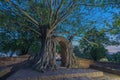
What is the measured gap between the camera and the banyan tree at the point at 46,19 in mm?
8500

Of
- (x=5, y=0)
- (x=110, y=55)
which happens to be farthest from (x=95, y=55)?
(x=5, y=0)

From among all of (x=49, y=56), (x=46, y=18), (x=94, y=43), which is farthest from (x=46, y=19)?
(x=94, y=43)

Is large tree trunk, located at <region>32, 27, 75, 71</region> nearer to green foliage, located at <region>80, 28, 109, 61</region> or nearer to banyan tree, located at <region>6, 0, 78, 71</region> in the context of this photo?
banyan tree, located at <region>6, 0, 78, 71</region>

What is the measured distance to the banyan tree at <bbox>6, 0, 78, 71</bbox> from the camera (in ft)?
27.9

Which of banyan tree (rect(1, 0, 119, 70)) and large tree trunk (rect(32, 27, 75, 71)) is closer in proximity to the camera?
large tree trunk (rect(32, 27, 75, 71))

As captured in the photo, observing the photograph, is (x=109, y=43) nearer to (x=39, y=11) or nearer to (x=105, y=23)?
(x=105, y=23)

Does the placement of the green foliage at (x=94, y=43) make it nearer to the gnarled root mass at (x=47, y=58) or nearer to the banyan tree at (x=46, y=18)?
the banyan tree at (x=46, y=18)

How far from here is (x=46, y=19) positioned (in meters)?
8.91

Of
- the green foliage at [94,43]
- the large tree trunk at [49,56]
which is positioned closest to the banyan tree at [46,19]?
the large tree trunk at [49,56]

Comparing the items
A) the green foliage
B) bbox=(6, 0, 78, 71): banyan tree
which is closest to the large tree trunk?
bbox=(6, 0, 78, 71): banyan tree

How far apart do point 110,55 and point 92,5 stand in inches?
316

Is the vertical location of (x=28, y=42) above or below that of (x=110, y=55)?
above

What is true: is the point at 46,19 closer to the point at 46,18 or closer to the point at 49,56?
the point at 46,18

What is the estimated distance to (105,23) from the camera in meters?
9.93
